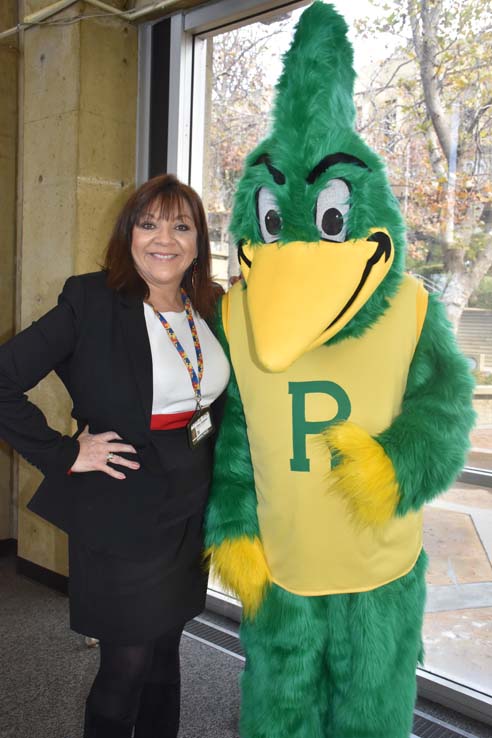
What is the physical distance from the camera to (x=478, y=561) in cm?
225

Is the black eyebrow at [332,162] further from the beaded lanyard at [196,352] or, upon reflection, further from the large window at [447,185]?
the large window at [447,185]

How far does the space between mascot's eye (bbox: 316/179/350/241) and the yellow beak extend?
3 cm

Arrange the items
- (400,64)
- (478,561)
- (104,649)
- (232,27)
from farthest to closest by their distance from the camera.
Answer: (232,27) < (478,561) < (400,64) < (104,649)

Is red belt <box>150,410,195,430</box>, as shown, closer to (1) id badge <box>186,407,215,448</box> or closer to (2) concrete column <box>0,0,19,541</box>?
(1) id badge <box>186,407,215,448</box>

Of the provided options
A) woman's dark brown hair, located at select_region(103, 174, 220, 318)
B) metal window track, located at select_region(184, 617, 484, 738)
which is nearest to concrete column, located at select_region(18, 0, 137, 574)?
metal window track, located at select_region(184, 617, 484, 738)

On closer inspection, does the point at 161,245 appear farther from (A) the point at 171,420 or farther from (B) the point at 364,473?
(B) the point at 364,473

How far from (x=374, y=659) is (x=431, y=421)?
19.2 inches

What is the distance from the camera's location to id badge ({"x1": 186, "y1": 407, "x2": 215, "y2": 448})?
140 cm

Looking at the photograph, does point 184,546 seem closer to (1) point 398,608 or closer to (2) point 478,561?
(1) point 398,608

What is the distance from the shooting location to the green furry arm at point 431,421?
1.21m

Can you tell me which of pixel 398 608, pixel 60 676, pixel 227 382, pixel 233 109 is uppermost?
pixel 233 109

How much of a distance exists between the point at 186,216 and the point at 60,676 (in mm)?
1626

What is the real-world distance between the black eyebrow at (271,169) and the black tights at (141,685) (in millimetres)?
1014

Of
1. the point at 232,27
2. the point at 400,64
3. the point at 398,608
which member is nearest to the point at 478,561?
the point at 398,608
